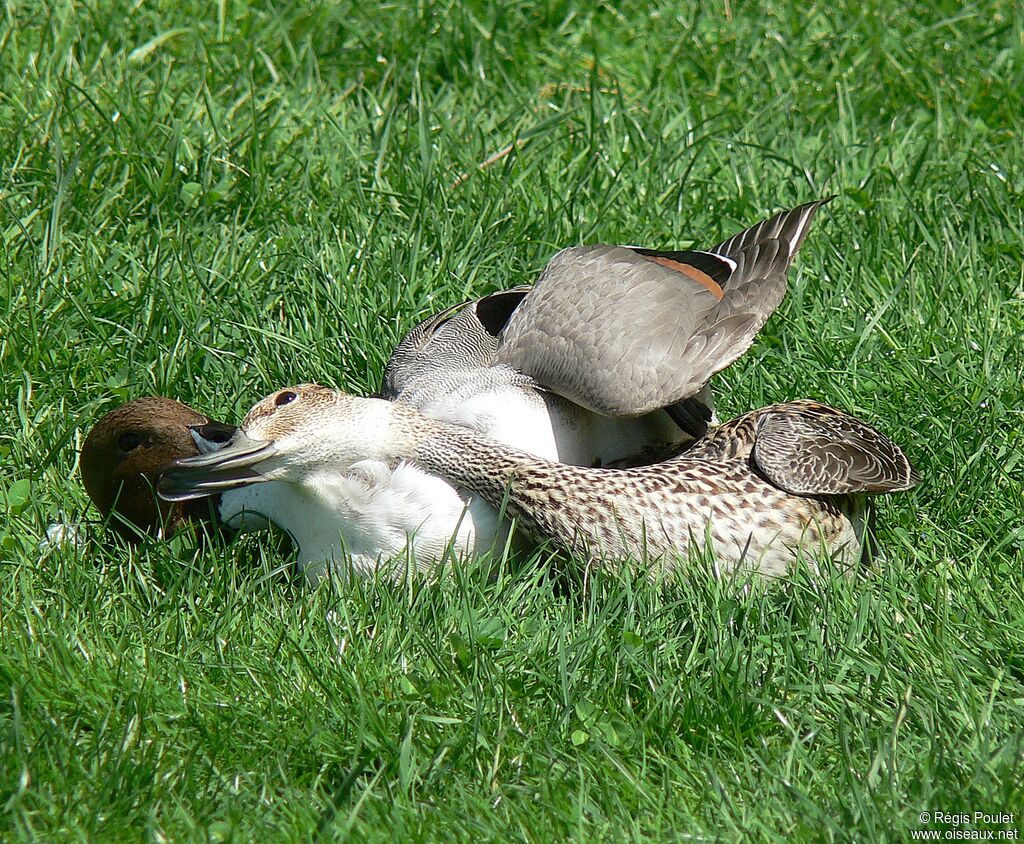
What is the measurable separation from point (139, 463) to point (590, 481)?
1.26 metres

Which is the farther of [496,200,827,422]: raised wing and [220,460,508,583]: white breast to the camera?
[496,200,827,422]: raised wing

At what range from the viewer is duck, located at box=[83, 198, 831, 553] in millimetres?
3816

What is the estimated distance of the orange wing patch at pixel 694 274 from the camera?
4406 millimetres

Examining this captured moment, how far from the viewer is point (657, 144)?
5.60 meters

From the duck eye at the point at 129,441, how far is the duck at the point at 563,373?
0.05 metres

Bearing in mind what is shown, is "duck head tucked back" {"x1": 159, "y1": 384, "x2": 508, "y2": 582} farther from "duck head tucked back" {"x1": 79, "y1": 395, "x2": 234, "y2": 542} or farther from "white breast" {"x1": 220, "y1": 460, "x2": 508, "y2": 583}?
"duck head tucked back" {"x1": 79, "y1": 395, "x2": 234, "y2": 542}

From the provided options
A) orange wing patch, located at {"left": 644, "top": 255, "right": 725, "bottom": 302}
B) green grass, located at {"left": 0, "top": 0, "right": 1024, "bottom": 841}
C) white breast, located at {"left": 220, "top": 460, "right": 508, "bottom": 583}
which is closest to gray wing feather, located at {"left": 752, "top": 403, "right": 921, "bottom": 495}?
green grass, located at {"left": 0, "top": 0, "right": 1024, "bottom": 841}

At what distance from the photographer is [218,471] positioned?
3666mm

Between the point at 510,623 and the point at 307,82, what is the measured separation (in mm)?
3154

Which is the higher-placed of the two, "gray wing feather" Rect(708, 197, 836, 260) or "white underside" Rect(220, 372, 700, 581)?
"gray wing feather" Rect(708, 197, 836, 260)

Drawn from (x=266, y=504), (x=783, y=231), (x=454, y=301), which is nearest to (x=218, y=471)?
(x=266, y=504)

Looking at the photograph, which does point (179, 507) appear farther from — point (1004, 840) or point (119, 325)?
point (1004, 840)

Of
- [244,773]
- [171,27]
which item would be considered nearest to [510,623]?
[244,773]

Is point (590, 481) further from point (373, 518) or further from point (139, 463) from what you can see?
point (139, 463)
